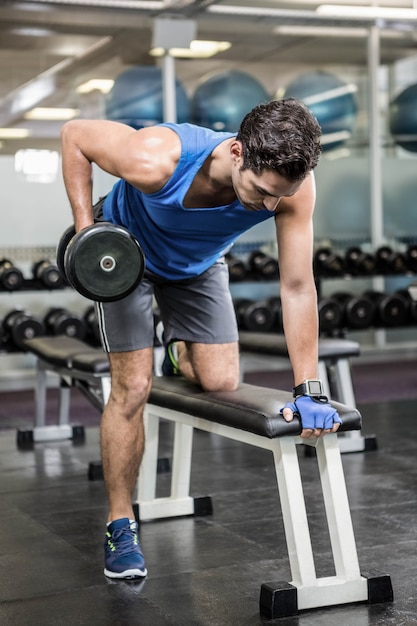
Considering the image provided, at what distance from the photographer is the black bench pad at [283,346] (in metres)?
3.85

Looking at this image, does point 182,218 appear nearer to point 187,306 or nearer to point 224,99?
point 187,306

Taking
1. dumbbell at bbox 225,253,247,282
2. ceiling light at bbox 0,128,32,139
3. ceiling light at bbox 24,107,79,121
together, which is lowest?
dumbbell at bbox 225,253,247,282

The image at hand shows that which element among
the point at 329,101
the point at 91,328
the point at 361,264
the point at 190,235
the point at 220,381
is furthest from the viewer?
the point at 329,101

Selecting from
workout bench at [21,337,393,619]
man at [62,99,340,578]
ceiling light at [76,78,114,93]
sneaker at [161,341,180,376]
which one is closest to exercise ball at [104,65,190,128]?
ceiling light at [76,78,114,93]

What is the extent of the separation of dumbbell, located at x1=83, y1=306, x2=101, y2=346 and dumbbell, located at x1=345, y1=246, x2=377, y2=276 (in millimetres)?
1805

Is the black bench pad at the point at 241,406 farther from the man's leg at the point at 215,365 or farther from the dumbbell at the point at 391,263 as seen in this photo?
the dumbbell at the point at 391,263

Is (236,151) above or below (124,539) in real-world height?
above

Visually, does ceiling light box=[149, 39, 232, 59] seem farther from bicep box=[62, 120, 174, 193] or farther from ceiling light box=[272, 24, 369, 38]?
bicep box=[62, 120, 174, 193]

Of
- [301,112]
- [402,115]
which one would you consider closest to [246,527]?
[301,112]

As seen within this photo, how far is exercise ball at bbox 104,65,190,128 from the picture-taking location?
22.5 ft

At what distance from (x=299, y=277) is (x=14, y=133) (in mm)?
4766

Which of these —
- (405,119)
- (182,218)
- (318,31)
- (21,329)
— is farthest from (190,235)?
(318,31)

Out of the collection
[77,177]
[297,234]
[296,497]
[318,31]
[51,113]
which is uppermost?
[318,31]

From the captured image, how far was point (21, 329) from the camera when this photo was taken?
5.72 metres
